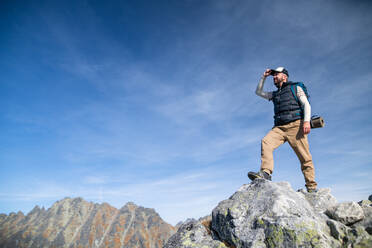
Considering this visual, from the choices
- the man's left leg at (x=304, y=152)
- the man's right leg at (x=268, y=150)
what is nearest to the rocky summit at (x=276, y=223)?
the man's right leg at (x=268, y=150)

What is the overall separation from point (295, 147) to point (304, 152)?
1.22ft

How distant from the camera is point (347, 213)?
19.5 feet

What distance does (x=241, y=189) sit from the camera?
7.79 meters

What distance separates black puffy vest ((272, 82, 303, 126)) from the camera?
8547 millimetres

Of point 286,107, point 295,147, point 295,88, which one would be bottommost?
point 295,147

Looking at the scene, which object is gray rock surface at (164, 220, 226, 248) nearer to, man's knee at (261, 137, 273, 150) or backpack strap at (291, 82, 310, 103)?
man's knee at (261, 137, 273, 150)

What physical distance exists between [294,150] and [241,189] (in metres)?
2.92

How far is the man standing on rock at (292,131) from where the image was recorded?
8250 mm

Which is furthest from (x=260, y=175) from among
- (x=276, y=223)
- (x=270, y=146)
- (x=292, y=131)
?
(x=276, y=223)

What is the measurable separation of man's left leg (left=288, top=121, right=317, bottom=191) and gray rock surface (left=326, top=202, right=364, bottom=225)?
2.12 metres

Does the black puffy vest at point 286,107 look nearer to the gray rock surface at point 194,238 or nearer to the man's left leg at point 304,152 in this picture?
the man's left leg at point 304,152

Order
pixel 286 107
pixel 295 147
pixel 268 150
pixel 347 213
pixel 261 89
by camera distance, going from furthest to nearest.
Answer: pixel 261 89 < pixel 286 107 < pixel 295 147 < pixel 268 150 < pixel 347 213

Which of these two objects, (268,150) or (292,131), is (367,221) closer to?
(268,150)

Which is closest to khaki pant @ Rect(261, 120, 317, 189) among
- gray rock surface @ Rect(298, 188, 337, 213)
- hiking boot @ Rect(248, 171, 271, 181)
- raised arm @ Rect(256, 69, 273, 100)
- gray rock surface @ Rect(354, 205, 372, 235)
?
hiking boot @ Rect(248, 171, 271, 181)
